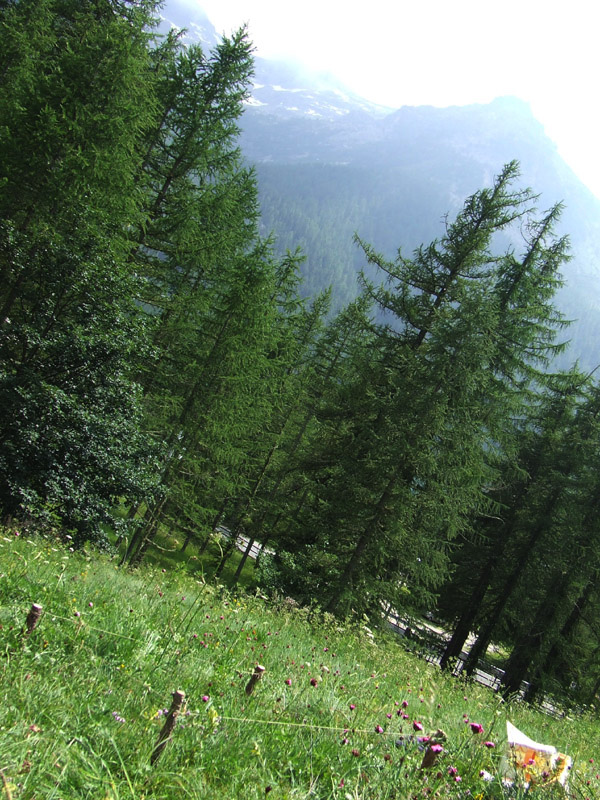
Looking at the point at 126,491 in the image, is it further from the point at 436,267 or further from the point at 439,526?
the point at 436,267

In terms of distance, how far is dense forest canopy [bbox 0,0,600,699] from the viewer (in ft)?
39.2

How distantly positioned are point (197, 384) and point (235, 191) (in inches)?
269

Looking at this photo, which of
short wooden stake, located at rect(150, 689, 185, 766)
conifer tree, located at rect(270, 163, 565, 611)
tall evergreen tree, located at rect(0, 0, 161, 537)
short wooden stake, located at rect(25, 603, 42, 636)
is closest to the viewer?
short wooden stake, located at rect(150, 689, 185, 766)

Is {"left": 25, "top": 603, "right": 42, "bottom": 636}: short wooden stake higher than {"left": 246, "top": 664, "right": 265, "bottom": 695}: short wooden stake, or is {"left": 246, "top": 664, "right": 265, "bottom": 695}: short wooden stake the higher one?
{"left": 246, "top": 664, "right": 265, "bottom": 695}: short wooden stake

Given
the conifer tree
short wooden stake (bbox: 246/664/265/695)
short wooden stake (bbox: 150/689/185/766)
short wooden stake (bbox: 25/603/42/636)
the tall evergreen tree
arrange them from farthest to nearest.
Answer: the conifer tree < the tall evergreen tree < short wooden stake (bbox: 246/664/265/695) < short wooden stake (bbox: 25/603/42/636) < short wooden stake (bbox: 150/689/185/766)

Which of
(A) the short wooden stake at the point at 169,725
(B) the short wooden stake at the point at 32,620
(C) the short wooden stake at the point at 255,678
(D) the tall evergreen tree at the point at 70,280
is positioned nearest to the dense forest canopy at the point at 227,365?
(D) the tall evergreen tree at the point at 70,280

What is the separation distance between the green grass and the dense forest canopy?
7998 mm

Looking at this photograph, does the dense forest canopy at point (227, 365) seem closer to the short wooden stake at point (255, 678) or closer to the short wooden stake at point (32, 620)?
the short wooden stake at point (255, 678)

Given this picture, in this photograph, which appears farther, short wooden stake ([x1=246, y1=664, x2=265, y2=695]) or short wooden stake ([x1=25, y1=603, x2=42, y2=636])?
short wooden stake ([x1=246, y1=664, x2=265, y2=695])

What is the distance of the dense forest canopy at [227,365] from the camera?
1195cm

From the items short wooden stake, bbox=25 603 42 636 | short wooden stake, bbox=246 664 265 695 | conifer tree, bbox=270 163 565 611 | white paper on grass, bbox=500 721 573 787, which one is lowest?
short wooden stake, bbox=25 603 42 636

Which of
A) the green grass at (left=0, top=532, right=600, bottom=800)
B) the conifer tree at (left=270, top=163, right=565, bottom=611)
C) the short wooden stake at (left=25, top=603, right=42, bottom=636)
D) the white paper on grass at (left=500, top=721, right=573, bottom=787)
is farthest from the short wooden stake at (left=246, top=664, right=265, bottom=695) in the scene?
the conifer tree at (left=270, top=163, right=565, bottom=611)

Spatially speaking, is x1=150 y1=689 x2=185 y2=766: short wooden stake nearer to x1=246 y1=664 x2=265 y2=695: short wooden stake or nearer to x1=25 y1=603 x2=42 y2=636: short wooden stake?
x1=246 y1=664 x2=265 y2=695: short wooden stake

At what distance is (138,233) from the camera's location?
15031 mm
